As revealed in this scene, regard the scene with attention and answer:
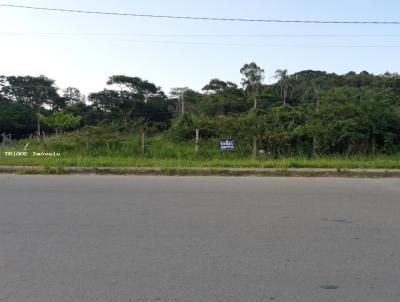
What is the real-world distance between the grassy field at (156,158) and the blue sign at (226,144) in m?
0.22

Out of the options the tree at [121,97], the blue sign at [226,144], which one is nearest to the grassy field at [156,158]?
the blue sign at [226,144]

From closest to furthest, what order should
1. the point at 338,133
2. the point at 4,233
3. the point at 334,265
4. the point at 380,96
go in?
the point at 334,265 → the point at 4,233 → the point at 338,133 → the point at 380,96

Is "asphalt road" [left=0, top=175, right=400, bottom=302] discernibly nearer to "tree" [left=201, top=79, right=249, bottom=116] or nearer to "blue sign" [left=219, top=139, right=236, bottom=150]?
"blue sign" [left=219, top=139, right=236, bottom=150]

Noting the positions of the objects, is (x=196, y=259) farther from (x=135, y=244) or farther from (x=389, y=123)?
(x=389, y=123)

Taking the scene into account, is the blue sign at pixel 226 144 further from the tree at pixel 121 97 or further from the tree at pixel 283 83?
the tree at pixel 121 97

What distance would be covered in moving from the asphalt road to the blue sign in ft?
30.3

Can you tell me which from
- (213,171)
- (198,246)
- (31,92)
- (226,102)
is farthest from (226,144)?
(31,92)

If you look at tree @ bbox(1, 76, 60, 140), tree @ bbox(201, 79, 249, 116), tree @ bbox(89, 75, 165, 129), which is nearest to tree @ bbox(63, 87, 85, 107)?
tree @ bbox(1, 76, 60, 140)

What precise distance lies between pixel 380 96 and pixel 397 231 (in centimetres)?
1673

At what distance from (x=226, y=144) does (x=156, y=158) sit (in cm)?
310

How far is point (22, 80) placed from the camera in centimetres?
8369

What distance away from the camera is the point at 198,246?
17.2 feet

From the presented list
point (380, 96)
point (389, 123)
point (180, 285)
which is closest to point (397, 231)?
point (180, 285)

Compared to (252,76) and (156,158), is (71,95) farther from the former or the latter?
(156,158)
